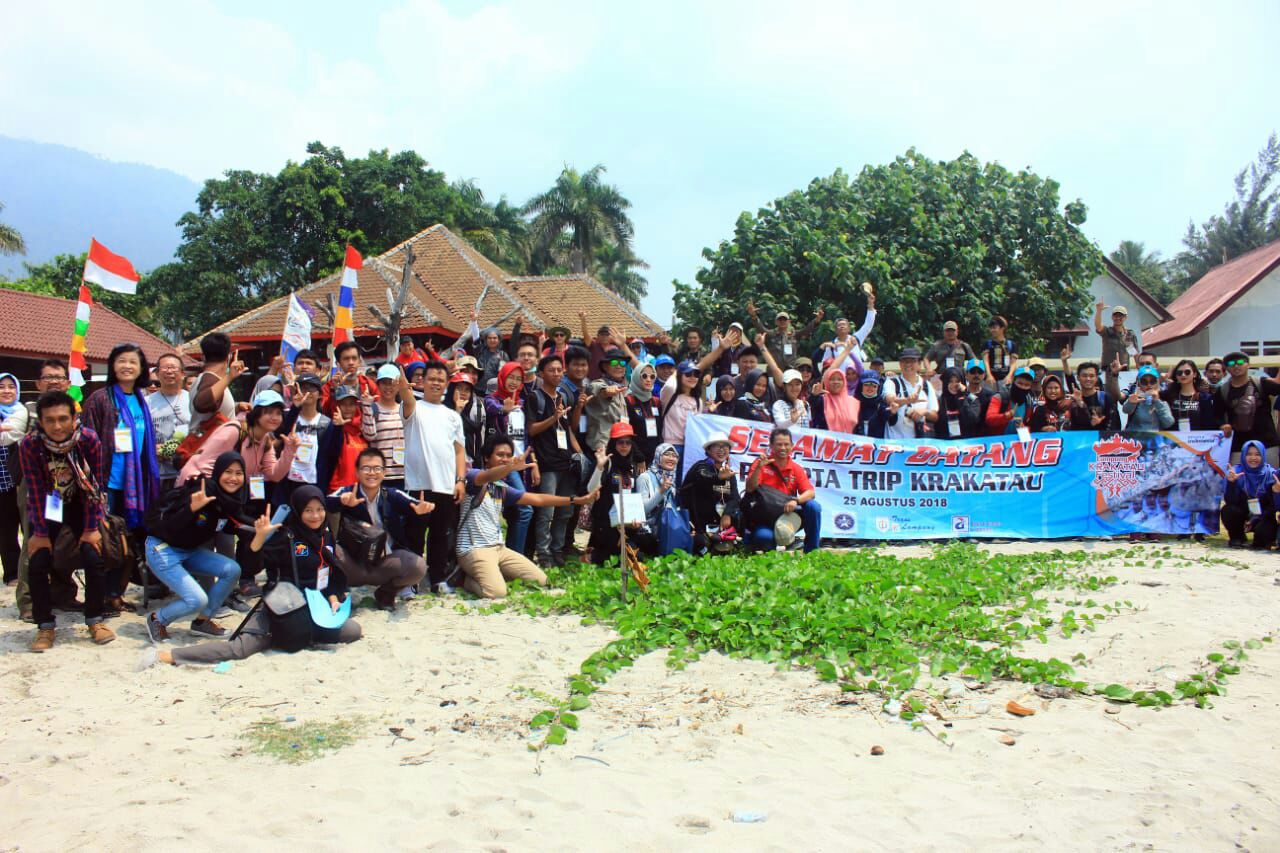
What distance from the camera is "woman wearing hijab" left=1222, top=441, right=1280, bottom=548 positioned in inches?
368

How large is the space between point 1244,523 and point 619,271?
33.3 metres

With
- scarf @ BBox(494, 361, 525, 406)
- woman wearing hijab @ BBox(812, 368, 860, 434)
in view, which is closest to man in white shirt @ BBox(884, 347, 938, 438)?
woman wearing hijab @ BBox(812, 368, 860, 434)

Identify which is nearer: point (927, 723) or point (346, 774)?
point (346, 774)

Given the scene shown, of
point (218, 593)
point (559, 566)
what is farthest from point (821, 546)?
point (218, 593)

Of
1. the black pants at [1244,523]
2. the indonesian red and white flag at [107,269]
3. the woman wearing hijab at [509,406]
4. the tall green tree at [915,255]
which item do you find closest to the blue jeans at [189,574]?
the woman wearing hijab at [509,406]

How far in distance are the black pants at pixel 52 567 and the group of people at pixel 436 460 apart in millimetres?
14

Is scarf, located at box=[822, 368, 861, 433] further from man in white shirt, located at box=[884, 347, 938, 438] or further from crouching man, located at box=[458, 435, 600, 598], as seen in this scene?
crouching man, located at box=[458, 435, 600, 598]

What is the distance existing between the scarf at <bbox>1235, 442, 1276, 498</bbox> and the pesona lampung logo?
3.08ft

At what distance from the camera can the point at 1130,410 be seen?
1016 centimetres

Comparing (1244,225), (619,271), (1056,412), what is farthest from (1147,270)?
(1056,412)

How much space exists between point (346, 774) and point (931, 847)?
2.56 m

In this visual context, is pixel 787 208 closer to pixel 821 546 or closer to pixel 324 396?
pixel 821 546

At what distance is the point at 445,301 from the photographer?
26500 mm

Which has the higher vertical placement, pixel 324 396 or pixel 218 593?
pixel 324 396
